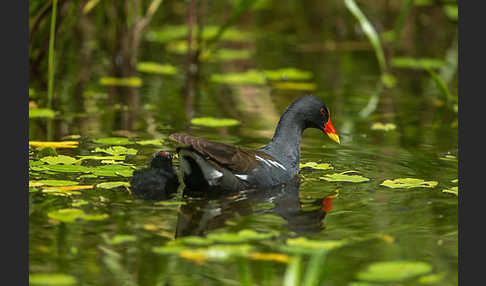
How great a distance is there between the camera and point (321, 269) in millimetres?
4906

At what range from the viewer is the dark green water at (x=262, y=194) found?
491 cm

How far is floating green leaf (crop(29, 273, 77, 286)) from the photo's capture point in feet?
14.8

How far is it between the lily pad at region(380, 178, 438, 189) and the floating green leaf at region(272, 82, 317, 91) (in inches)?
161

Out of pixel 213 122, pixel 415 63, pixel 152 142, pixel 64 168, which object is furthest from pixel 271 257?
pixel 415 63

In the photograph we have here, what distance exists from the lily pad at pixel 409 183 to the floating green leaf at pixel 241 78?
4.38m

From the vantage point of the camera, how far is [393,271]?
4801 mm

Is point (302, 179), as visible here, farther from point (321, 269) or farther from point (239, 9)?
point (239, 9)

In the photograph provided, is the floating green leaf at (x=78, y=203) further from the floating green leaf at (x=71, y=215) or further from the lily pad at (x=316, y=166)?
the lily pad at (x=316, y=166)

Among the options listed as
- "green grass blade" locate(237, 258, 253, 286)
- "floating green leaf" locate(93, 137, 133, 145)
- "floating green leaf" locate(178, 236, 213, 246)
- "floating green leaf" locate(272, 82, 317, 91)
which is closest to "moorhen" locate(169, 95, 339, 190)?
"floating green leaf" locate(178, 236, 213, 246)

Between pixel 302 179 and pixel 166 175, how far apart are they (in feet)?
3.86

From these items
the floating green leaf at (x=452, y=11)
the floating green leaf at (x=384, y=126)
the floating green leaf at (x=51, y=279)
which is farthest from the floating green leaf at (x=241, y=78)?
the floating green leaf at (x=51, y=279)

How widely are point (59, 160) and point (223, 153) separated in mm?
1430

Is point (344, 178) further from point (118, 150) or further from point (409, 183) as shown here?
point (118, 150)

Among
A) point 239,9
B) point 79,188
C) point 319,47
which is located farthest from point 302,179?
point 319,47
